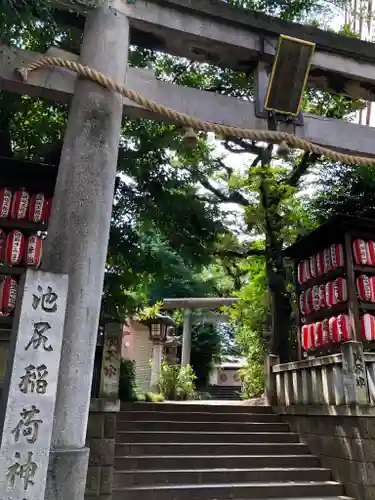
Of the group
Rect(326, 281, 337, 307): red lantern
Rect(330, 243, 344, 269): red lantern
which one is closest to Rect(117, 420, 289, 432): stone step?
Rect(326, 281, 337, 307): red lantern

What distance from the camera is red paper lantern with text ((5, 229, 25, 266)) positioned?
242 inches

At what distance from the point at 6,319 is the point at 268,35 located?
17.3 ft

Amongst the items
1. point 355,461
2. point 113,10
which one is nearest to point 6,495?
point 113,10

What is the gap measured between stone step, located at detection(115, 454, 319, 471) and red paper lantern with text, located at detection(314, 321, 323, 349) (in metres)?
2.12

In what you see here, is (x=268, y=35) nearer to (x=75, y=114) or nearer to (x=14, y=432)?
A: (x=75, y=114)

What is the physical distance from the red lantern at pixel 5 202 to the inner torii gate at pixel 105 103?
83.9 inches

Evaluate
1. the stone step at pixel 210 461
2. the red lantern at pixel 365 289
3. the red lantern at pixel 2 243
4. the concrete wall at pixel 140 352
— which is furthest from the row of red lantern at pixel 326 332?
the concrete wall at pixel 140 352

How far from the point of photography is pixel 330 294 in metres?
8.52

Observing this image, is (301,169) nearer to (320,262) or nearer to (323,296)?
(320,262)

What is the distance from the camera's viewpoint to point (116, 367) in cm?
599

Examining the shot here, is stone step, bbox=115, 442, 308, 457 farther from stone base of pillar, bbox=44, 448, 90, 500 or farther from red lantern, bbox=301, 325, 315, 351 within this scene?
stone base of pillar, bbox=44, 448, 90, 500

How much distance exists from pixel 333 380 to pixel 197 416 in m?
3.12

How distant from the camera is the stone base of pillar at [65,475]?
3282mm

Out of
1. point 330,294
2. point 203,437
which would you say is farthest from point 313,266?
point 203,437
